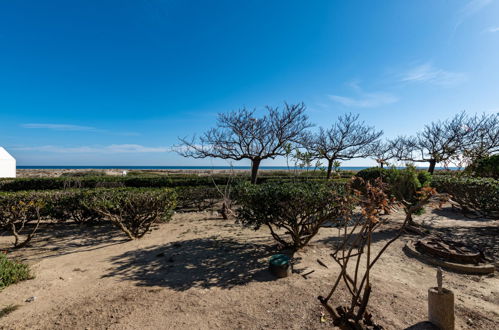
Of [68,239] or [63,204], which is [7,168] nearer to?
[63,204]

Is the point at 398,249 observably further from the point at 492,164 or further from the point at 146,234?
the point at 492,164

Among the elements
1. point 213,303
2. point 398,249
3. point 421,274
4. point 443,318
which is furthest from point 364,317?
point 398,249

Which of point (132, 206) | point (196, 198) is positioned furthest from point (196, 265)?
point (196, 198)

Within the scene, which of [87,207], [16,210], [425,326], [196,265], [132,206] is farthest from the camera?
[132,206]

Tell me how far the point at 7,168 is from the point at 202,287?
25536 mm

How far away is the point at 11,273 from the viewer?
3.63 m

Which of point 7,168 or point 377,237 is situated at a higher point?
point 7,168

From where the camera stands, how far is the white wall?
1838cm

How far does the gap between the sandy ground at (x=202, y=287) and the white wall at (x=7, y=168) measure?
18973mm

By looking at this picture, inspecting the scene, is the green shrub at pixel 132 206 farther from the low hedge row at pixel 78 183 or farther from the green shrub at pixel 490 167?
the green shrub at pixel 490 167

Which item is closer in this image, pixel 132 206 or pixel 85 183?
pixel 132 206

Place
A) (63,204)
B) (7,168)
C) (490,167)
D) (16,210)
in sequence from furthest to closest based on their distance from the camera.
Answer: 1. (7,168)
2. (490,167)
3. (63,204)
4. (16,210)

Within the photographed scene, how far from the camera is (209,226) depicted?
7281 mm

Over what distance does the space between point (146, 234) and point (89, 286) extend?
2.93m
